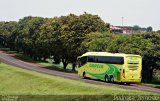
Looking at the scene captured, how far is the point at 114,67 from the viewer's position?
46.4 meters

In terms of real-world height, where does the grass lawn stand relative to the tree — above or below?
below

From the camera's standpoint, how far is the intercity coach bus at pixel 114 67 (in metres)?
45.1

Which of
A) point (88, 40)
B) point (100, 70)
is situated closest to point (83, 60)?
point (100, 70)

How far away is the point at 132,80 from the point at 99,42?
19.5 m

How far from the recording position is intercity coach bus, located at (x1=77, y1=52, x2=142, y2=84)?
45.1 m

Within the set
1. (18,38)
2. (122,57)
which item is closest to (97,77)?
(122,57)

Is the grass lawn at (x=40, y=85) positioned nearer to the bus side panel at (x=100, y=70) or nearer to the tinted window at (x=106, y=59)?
the bus side panel at (x=100, y=70)

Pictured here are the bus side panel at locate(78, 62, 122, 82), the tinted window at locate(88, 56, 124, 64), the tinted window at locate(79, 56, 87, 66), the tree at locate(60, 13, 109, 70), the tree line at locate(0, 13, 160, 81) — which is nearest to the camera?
the tinted window at locate(88, 56, 124, 64)

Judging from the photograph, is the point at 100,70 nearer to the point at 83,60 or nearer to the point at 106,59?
the point at 106,59

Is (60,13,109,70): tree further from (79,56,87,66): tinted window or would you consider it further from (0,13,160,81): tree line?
(79,56,87,66): tinted window

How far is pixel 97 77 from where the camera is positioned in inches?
2010

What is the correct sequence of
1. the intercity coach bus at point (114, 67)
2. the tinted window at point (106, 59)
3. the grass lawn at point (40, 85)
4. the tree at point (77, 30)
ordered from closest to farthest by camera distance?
the grass lawn at point (40, 85)
the intercity coach bus at point (114, 67)
the tinted window at point (106, 59)
the tree at point (77, 30)

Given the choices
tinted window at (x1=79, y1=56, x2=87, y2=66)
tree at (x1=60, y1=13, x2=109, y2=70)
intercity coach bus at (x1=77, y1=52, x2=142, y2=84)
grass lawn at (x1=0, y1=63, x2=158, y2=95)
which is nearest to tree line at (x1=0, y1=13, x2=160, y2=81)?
tree at (x1=60, y1=13, x2=109, y2=70)

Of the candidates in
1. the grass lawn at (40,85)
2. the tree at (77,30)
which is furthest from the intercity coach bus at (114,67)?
the tree at (77,30)
